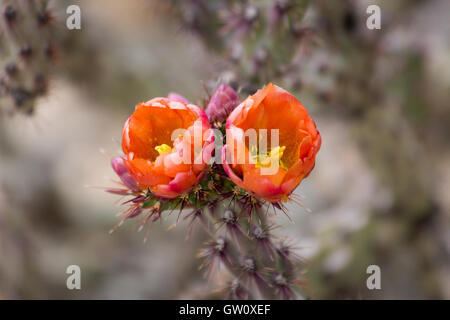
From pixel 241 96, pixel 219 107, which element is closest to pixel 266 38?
pixel 241 96

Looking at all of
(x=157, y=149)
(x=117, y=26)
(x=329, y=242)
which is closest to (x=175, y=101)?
(x=157, y=149)

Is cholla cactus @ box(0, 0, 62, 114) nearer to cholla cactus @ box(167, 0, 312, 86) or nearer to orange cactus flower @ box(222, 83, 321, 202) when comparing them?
cholla cactus @ box(167, 0, 312, 86)

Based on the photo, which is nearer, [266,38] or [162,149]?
[162,149]

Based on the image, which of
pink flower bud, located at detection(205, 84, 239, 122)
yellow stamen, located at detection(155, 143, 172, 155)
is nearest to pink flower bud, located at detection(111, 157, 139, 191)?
yellow stamen, located at detection(155, 143, 172, 155)

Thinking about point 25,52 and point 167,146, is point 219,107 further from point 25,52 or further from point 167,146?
point 25,52

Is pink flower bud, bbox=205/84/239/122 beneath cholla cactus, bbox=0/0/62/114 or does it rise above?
Answer: beneath
